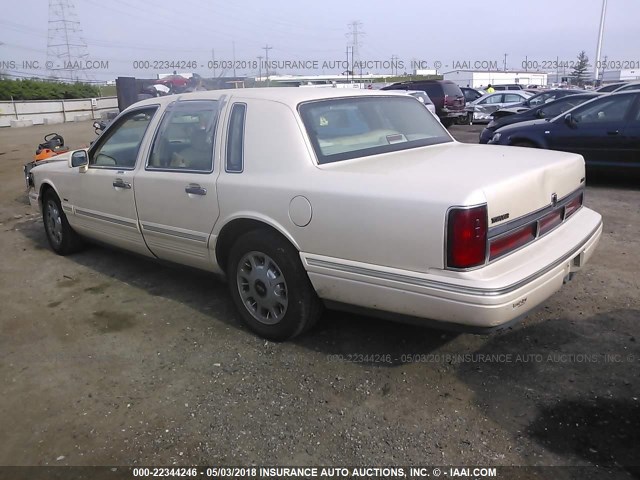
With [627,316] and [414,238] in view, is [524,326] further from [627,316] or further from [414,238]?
[414,238]

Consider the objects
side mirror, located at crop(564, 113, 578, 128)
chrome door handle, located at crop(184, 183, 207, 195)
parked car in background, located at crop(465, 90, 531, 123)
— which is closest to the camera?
chrome door handle, located at crop(184, 183, 207, 195)

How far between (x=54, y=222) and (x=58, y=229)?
13 cm

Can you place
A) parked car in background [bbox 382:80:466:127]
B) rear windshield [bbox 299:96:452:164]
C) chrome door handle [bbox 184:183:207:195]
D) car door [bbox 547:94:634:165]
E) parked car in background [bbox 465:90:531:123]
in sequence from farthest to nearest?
parked car in background [bbox 465:90:531:123] → parked car in background [bbox 382:80:466:127] → car door [bbox 547:94:634:165] → chrome door handle [bbox 184:183:207:195] → rear windshield [bbox 299:96:452:164]

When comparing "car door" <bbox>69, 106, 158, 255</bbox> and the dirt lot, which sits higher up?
"car door" <bbox>69, 106, 158, 255</bbox>

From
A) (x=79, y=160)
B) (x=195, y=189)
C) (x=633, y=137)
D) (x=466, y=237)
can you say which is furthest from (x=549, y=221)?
(x=633, y=137)

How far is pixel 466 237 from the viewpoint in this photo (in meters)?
2.76

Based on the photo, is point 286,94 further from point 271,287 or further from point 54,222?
point 54,222

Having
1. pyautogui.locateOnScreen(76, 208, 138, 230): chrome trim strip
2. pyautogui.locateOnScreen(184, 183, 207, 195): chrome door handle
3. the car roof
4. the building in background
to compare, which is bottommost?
pyautogui.locateOnScreen(76, 208, 138, 230): chrome trim strip

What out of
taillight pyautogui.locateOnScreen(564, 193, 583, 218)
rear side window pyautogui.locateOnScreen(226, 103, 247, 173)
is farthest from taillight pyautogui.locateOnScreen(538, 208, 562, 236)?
rear side window pyautogui.locateOnScreen(226, 103, 247, 173)

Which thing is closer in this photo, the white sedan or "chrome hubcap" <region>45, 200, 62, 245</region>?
the white sedan

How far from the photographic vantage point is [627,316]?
396cm

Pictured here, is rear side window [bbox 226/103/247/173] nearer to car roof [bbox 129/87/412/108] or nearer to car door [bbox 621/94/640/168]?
car roof [bbox 129/87/412/108]

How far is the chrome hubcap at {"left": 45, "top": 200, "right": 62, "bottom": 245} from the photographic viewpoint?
5.94 m

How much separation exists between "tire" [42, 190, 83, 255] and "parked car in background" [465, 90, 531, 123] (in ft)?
59.8
